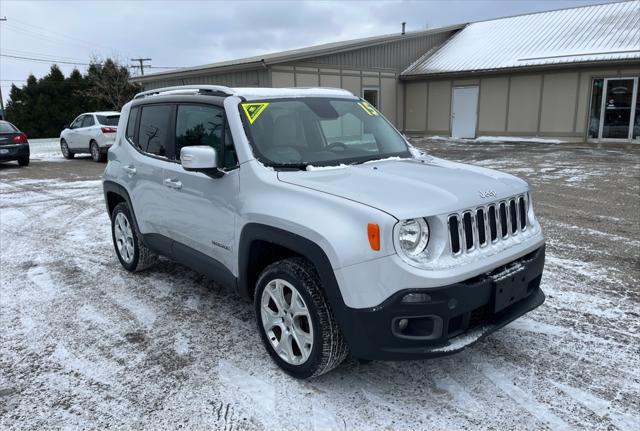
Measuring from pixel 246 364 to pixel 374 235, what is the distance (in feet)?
4.85

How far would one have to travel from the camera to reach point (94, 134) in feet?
53.7

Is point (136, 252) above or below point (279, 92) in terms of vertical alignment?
below

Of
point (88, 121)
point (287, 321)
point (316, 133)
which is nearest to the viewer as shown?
point (287, 321)

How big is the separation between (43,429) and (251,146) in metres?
2.16

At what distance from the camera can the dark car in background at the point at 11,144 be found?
15.4 metres

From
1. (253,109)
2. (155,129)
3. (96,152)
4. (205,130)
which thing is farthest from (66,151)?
(253,109)

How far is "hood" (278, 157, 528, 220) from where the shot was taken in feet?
9.09

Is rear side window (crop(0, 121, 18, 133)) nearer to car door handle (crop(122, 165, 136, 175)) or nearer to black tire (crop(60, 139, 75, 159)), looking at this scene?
black tire (crop(60, 139, 75, 159))

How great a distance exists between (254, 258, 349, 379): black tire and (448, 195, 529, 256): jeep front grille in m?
0.83

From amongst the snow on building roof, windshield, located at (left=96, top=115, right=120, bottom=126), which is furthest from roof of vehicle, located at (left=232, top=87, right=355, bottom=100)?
the snow on building roof

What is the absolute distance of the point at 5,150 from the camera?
15383 mm

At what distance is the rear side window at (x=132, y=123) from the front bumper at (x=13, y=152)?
42.5 feet

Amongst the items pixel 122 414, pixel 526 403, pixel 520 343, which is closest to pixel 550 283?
pixel 520 343

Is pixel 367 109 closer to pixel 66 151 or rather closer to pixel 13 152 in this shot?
pixel 13 152
